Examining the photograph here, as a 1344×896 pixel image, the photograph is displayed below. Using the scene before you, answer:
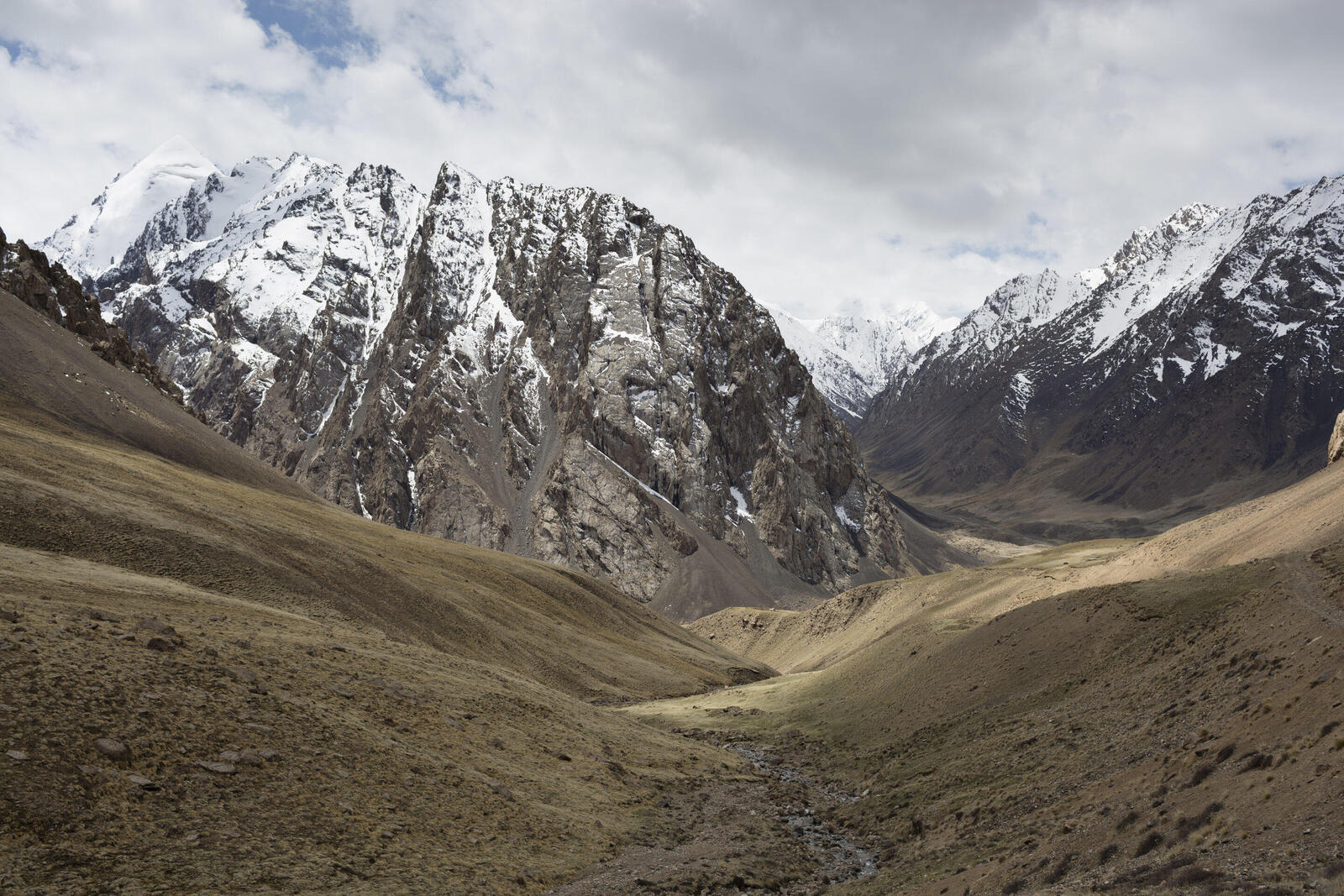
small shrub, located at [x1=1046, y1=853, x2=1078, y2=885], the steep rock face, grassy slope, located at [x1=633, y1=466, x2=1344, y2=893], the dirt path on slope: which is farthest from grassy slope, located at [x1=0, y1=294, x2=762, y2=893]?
the steep rock face

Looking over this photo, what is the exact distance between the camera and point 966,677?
48.9 meters

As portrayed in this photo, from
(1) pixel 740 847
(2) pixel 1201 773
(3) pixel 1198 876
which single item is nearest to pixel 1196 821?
(2) pixel 1201 773

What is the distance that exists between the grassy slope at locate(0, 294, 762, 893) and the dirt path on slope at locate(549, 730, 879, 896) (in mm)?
1308

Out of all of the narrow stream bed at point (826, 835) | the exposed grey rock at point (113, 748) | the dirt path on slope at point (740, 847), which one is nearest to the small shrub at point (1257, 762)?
the narrow stream bed at point (826, 835)

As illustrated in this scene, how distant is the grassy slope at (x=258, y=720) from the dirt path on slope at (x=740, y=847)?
1.31 metres

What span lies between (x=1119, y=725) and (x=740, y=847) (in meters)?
15.3

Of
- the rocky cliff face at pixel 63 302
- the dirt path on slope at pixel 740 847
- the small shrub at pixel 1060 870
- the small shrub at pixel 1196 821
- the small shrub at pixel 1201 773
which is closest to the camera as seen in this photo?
the small shrub at pixel 1196 821

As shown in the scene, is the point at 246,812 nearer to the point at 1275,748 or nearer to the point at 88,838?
the point at 88,838

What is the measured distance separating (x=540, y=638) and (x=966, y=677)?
37.8 metres

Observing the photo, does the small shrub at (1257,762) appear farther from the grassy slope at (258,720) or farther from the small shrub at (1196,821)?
the grassy slope at (258,720)

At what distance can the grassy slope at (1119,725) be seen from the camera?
2006cm

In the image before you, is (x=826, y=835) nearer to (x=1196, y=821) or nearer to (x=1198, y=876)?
(x=1196, y=821)

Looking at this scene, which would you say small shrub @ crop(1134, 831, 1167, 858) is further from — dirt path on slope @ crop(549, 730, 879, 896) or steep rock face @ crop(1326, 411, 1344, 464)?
steep rock face @ crop(1326, 411, 1344, 464)

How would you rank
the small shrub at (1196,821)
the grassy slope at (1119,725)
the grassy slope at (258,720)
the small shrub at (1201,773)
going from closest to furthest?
1. the grassy slope at (258,720)
2. the grassy slope at (1119,725)
3. the small shrub at (1196,821)
4. the small shrub at (1201,773)
